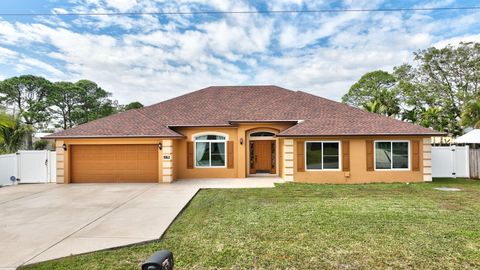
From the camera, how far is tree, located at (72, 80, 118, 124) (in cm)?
3991

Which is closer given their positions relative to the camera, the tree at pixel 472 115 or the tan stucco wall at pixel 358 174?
the tan stucco wall at pixel 358 174

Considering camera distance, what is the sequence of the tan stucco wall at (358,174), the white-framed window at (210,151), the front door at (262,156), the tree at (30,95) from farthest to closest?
the tree at (30,95) < the front door at (262,156) < the white-framed window at (210,151) < the tan stucco wall at (358,174)

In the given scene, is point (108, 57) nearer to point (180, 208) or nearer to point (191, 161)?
point (191, 161)

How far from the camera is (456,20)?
51.6ft

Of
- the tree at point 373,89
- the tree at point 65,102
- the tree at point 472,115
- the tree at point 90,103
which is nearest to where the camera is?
the tree at point 472,115

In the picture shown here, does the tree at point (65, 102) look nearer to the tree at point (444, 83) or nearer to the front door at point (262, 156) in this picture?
the front door at point (262, 156)

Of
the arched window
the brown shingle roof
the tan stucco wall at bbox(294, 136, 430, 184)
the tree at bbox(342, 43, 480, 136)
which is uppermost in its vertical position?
the tree at bbox(342, 43, 480, 136)

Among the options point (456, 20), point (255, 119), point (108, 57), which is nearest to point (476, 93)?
point (456, 20)

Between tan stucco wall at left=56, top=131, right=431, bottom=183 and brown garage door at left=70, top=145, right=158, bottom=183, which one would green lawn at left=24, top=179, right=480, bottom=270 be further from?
brown garage door at left=70, top=145, right=158, bottom=183

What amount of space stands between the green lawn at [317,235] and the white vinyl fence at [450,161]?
4.87 m

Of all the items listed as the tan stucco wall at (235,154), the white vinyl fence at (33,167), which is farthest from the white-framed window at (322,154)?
the white vinyl fence at (33,167)

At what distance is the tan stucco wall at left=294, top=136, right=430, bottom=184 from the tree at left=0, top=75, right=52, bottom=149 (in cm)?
3938

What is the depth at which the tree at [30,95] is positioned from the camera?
34625 millimetres

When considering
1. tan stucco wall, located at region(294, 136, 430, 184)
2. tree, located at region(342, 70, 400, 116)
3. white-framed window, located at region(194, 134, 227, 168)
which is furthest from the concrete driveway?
tree, located at region(342, 70, 400, 116)
